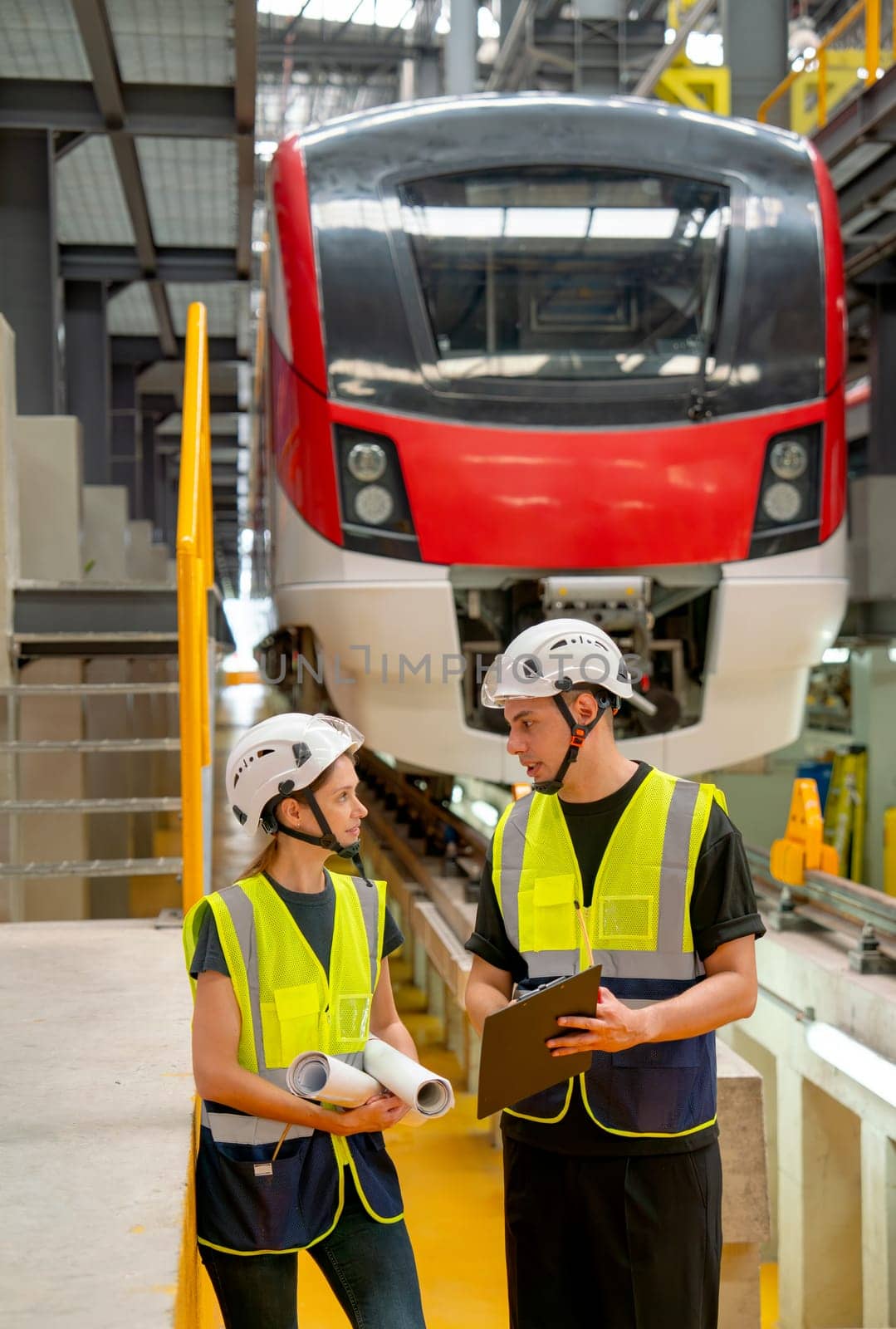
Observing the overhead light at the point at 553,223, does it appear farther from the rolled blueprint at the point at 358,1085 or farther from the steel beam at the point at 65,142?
the rolled blueprint at the point at 358,1085

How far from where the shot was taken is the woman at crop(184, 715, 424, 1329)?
2.05m

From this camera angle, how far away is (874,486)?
9477mm

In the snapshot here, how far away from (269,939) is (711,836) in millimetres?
693

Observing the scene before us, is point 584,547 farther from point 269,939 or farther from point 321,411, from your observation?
→ point 269,939

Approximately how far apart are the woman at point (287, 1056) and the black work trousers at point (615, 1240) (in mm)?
198

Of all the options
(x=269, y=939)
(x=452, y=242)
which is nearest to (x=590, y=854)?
(x=269, y=939)

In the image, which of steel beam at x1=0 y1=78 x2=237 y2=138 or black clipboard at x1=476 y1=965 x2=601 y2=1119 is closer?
black clipboard at x1=476 y1=965 x2=601 y2=1119

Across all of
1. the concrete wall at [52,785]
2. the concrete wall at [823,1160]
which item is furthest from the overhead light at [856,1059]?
the concrete wall at [52,785]

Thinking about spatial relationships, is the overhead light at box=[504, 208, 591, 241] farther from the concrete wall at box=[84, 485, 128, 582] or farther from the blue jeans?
the concrete wall at box=[84, 485, 128, 582]

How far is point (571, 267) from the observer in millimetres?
5359

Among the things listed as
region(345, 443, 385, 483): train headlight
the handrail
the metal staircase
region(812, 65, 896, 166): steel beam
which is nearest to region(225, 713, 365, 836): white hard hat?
the metal staircase

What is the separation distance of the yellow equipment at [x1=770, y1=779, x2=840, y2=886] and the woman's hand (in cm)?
399

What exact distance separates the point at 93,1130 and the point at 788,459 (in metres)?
3.61

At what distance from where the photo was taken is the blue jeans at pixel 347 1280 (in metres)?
2.05
